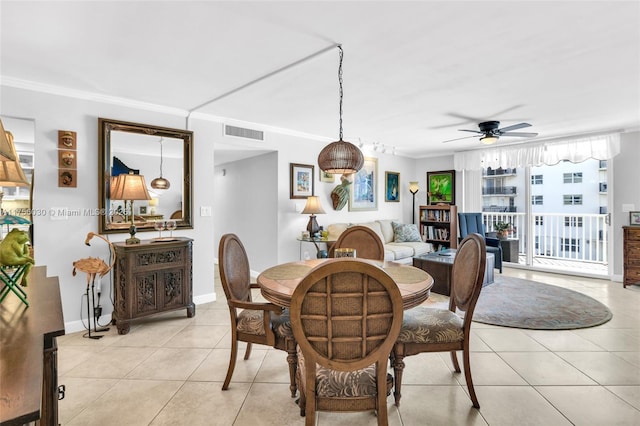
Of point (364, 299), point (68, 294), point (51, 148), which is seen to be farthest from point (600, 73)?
point (68, 294)

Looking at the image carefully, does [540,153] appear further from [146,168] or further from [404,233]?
[146,168]

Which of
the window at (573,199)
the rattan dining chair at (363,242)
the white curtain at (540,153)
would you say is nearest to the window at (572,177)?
the window at (573,199)

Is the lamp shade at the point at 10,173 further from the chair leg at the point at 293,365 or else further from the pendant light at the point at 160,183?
the pendant light at the point at 160,183

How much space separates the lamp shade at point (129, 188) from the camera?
3244mm

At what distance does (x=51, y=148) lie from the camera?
10.0 feet

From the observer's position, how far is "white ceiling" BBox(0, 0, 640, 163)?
1.90 meters

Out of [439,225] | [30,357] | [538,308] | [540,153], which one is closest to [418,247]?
[439,225]

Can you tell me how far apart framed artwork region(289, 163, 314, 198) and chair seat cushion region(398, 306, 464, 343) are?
3271 millimetres

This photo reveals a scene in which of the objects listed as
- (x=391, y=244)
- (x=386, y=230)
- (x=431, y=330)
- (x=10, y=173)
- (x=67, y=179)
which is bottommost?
(x=431, y=330)

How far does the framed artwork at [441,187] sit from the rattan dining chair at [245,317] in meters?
5.55

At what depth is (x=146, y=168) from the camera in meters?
3.58

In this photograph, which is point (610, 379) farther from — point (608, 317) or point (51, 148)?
point (51, 148)

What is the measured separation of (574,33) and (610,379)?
236 centimetres

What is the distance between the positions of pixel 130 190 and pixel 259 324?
214cm
